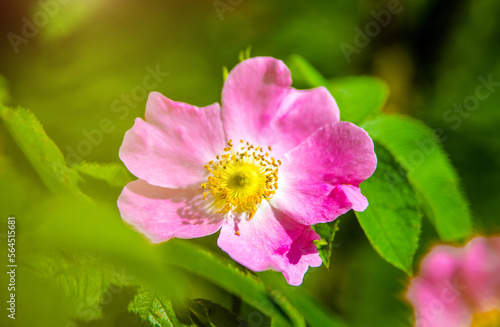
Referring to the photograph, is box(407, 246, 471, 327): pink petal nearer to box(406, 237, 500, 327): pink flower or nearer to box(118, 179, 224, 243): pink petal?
box(406, 237, 500, 327): pink flower

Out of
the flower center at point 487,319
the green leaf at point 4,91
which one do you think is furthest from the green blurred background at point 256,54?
the flower center at point 487,319

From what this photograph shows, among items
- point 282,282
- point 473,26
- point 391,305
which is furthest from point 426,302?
point 473,26

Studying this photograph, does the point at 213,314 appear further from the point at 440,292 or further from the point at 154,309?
the point at 440,292

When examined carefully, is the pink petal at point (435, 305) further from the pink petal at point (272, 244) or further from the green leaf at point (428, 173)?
the pink petal at point (272, 244)

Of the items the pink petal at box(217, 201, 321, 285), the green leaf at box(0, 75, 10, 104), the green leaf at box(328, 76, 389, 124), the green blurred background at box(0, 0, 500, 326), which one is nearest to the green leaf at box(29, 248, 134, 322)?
the green blurred background at box(0, 0, 500, 326)

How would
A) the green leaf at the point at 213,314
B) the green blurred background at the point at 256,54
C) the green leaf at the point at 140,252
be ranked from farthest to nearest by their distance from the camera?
the green blurred background at the point at 256,54
the green leaf at the point at 213,314
the green leaf at the point at 140,252

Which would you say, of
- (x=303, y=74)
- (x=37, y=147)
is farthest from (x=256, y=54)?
(x=37, y=147)
